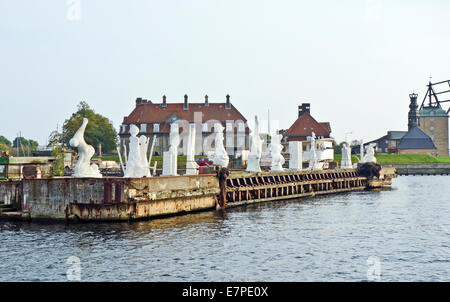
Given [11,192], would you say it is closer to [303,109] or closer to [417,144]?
[303,109]

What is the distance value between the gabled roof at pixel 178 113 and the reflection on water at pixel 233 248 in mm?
81453

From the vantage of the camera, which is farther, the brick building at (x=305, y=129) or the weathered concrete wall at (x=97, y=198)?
the brick building at (x=305, y=129)

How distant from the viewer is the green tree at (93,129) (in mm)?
104750

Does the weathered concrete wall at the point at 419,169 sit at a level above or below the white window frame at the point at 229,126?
below

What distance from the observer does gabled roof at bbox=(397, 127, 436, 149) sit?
156000 millimetres

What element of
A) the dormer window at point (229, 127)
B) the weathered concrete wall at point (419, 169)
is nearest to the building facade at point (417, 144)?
the weathered concrete wall at point (419, 169)

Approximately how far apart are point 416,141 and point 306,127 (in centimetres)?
4580

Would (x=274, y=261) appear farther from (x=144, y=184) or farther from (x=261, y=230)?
(x=144, y=184)

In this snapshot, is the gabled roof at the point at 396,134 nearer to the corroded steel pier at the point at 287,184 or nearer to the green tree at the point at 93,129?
the green tree at the point at 93,129

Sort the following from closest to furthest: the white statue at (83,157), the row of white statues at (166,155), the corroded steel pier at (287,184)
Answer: the white statue at (83,157) < the row of white statues at (166,155) < the corroded steel pier at (287,184)

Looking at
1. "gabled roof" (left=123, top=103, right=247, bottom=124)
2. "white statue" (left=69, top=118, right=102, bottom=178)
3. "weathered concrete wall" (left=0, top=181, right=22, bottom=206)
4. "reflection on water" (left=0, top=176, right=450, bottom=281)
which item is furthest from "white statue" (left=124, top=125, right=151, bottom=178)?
"gabled roof" (left=123, top=103, right=247, bottom=124)

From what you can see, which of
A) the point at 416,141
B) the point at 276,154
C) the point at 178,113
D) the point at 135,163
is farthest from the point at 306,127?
the point at 135,163

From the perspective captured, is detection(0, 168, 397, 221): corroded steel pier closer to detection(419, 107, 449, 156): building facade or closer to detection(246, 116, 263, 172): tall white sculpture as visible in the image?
detection(246, 116, 263, 172): tall white sculpture

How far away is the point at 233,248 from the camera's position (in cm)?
2622
